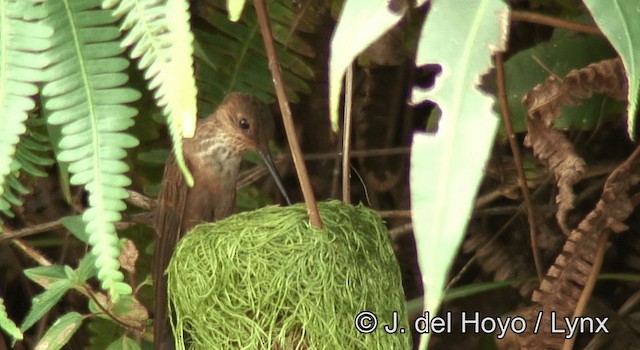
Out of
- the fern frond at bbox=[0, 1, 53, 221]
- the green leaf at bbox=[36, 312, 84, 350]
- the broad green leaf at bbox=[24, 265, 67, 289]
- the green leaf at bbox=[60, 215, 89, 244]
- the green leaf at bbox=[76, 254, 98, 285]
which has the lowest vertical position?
the green leaf at bbox=[36, 312, 84, 350]

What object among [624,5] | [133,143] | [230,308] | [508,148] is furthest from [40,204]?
[624,5]

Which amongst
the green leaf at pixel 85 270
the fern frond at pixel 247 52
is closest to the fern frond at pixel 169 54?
the green leaf at pixel 85 270

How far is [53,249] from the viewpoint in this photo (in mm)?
3295

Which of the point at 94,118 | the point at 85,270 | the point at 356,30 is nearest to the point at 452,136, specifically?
the point at 356,30

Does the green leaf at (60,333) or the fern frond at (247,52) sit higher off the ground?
the fern frond at (247,52)

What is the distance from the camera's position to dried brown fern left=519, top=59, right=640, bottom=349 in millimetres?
1700

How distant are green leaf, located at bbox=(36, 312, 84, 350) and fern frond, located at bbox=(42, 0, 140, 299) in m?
0.87

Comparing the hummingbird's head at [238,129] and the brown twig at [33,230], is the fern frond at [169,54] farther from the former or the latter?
the hummingbird's head at [238,129]

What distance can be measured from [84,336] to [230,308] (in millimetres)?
1561

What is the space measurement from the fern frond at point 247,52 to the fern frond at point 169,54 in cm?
154

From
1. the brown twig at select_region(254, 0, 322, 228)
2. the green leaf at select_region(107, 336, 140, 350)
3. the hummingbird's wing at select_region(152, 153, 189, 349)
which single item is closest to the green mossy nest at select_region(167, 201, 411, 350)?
the brown twig at select_region(254, 0, 322, 228)

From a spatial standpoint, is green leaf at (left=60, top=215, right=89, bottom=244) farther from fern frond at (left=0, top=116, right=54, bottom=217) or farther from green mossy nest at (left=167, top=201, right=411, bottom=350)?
green mossy nest at (left=167, top=201, right=411, bottom=350)

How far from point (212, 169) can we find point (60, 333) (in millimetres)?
1050

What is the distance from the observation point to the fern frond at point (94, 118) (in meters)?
1.19
